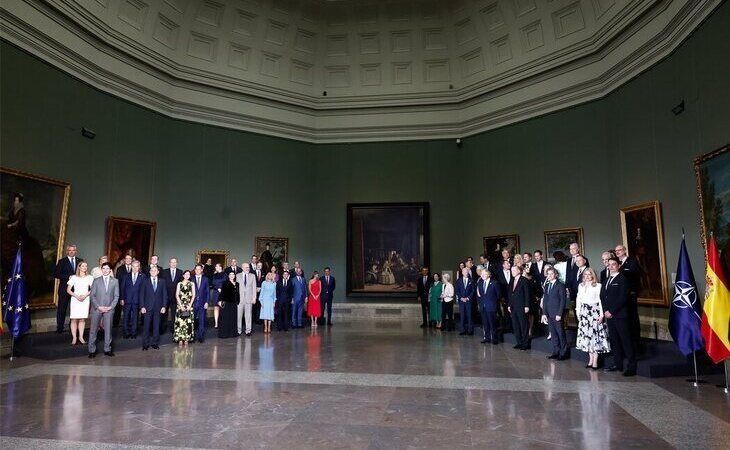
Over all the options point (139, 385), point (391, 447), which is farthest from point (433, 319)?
point (391, 447)

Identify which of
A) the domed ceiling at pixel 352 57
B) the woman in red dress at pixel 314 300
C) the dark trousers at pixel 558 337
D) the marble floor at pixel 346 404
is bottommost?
the marble floor at pixel 346 404

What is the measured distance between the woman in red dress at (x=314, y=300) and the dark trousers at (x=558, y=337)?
774cm

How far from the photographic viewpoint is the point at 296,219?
689 inches

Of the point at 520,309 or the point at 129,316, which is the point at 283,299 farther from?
the point at 520,309

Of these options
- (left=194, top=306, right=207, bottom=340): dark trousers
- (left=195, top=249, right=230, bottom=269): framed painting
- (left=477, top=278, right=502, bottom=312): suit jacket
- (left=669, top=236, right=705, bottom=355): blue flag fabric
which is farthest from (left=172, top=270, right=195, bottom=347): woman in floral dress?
(left=669, top=236, right=705, bottom=355): blue flag fabric

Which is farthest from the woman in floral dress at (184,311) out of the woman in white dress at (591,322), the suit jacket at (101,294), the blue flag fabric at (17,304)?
the woman in white dress at (591,322)

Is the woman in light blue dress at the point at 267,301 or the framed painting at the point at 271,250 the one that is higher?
the framed painting at the point at 271,250

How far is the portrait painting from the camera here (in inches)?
408

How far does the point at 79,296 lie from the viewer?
9.68 m

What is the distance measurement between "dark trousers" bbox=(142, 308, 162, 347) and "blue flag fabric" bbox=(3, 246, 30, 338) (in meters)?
2.11

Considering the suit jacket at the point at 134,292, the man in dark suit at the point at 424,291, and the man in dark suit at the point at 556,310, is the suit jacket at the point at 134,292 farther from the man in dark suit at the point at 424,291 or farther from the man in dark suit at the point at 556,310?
the man in dark suit at the point at 556,310

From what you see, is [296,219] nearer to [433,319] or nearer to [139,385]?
[433,319]

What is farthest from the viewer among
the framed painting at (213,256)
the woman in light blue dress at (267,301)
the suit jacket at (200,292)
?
the framed painting at (213,256)

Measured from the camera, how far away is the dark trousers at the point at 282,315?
14.3 metres
